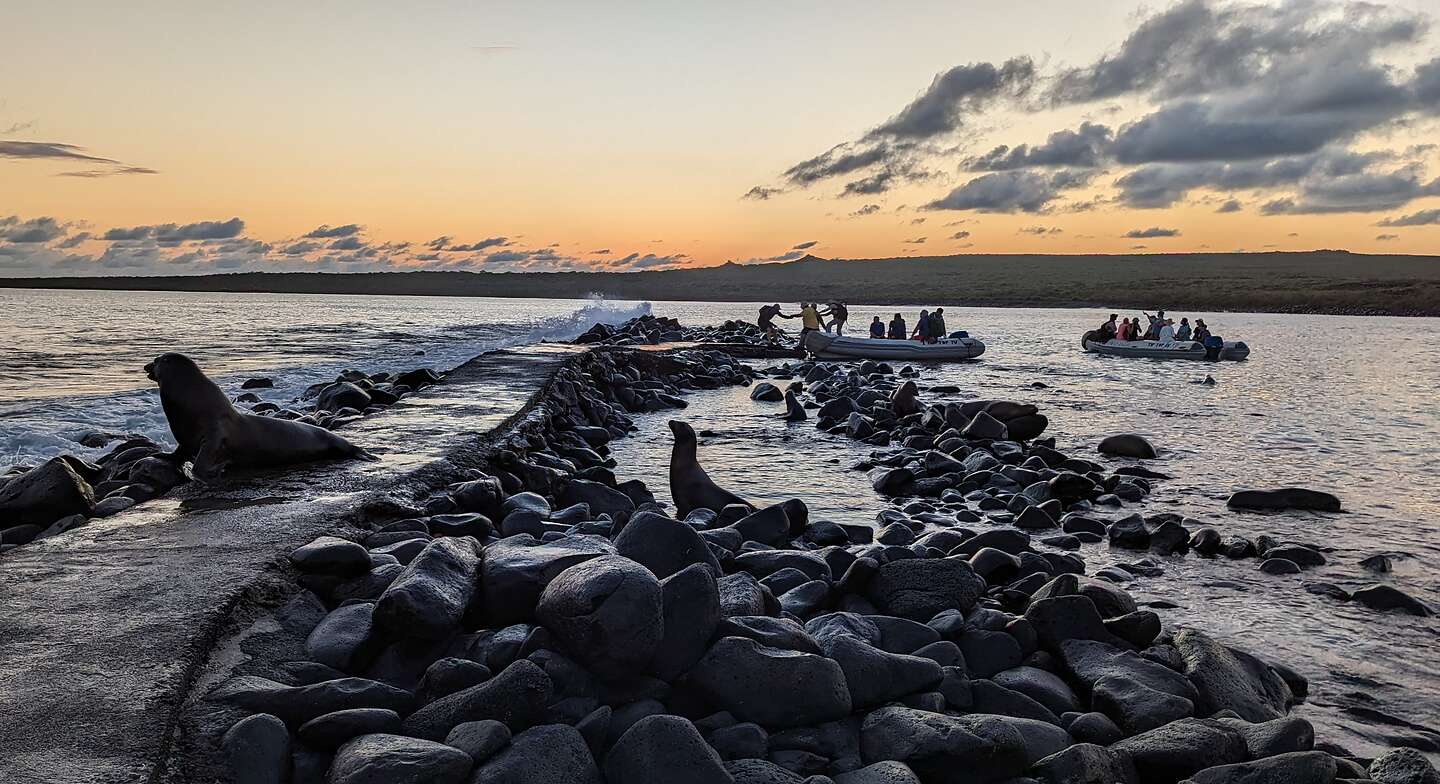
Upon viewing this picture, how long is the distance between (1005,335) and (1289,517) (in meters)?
40.3

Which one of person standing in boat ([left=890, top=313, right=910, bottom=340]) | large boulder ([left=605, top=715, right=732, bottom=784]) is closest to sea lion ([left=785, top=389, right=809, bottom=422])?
large boulder ([left=605, top=715, right=732, bottom=784])

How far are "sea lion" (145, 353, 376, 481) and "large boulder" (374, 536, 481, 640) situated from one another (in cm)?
432

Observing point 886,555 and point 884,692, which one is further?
point 886,555

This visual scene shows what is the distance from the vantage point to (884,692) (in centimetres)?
413

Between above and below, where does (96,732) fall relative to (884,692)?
above

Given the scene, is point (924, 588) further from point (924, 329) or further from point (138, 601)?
point (924, 329)

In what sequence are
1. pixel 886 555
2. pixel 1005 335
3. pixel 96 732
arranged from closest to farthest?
pixel 96 732 < pixel 886 555 < pixel 1005 335

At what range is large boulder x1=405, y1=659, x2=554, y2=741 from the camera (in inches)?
136

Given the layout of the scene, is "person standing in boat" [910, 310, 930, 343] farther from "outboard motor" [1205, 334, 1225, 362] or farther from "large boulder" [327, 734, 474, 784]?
"large boulder" [327, 734, 474, 784]

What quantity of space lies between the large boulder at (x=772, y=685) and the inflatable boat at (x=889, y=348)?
26.7 m

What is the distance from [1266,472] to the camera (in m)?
11.8

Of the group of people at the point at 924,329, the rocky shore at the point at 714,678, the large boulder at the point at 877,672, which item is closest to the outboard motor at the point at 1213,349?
the group of people at the point at 924,329

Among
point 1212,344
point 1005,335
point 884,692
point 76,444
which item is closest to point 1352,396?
point 1212,344

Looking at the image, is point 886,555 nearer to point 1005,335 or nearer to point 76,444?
point 76,444
